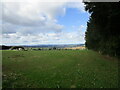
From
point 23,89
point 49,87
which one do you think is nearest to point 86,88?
→ point 49,87

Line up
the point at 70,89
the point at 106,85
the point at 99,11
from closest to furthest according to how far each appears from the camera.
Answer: the point at 70,89, the point at 106,85, the point at 99,11

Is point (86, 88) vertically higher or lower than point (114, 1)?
lower

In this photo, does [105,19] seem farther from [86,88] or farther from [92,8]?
[86,88]

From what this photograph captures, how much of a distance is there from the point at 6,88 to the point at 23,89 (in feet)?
2.66

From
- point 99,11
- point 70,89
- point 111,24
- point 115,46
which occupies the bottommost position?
point 70,89

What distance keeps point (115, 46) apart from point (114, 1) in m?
5.31

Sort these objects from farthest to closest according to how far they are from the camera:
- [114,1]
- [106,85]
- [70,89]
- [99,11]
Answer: [99,11], [114,1], [106,85], [70,89]

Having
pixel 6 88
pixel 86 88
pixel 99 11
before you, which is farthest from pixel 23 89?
pixel 99 11

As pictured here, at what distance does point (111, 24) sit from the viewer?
61.3 ft

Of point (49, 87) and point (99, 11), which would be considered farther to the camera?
point (99, 11)

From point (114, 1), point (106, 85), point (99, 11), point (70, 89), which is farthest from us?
point (99, 11)

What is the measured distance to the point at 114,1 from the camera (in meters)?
15.8

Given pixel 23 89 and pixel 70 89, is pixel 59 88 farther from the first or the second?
pixel 23 89

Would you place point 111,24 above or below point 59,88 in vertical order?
above
